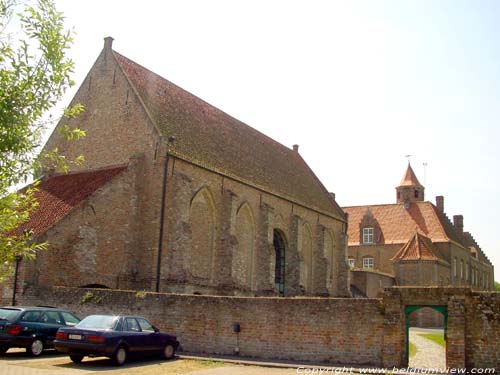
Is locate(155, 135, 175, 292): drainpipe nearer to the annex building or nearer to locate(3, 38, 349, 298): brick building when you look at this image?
locate(3, 38, 349, 298): brick building

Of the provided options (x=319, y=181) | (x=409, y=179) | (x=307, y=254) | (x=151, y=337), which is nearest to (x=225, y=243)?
(x=307, y=254)

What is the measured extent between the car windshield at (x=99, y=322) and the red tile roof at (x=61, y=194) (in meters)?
7.94

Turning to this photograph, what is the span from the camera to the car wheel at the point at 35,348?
52.7 feet

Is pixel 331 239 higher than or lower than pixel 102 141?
lower

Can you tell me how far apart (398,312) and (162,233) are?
1329 centimetres

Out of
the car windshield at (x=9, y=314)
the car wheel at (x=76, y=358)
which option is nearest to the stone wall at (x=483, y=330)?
the car wheel at (x=76, y=358)

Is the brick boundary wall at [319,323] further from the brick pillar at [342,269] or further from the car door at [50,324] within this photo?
the brick pillar at [342,269]

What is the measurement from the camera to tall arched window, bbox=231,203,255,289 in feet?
103

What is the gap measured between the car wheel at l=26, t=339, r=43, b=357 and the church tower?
5189cm

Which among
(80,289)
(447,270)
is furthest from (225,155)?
(447,270)

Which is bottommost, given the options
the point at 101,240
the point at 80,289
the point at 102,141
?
the point at 80,289

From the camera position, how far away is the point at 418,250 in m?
50.7

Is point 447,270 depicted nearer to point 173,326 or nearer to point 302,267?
point 302,267

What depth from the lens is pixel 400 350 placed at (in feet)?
51.8
